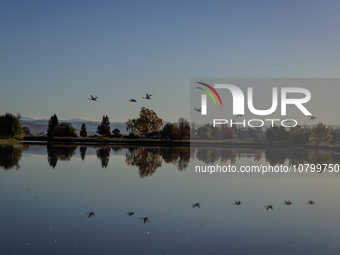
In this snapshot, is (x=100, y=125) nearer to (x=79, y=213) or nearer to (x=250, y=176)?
(x=250, y=176)

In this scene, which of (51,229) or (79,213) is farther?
(79,213)

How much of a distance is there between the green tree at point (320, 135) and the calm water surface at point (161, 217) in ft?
215

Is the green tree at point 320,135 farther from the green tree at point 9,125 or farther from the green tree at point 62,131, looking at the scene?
the green tree at point 9,125

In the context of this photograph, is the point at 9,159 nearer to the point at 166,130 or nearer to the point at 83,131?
the point at 166,130

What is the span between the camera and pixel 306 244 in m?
8.54

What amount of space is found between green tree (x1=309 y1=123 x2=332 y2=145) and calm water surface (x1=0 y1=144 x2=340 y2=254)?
65.6m

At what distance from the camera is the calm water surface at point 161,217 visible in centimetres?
815

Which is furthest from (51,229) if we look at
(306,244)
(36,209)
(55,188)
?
(306,244)

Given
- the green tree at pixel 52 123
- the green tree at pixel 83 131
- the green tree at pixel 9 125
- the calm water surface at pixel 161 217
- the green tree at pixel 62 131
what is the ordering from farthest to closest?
the green tree at pixel 83 131
the green tree at pixel 52 123
the green tree at pixel 62 131
the green tree at pixel 9 125
the calm water surface at pixel 161 217

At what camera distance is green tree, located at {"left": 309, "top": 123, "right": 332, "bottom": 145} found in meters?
77.3

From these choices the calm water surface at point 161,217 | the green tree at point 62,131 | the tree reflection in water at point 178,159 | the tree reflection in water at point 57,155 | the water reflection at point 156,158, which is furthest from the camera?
the green tree at point 62,131

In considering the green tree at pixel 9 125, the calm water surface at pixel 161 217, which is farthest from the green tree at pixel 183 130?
the calm water surface at pixel 161 217

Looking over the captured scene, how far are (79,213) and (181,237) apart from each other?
4026 millimetres

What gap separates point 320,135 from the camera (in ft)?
256
